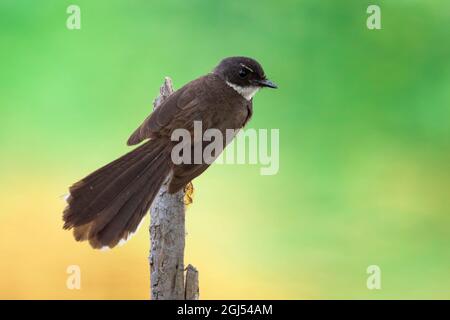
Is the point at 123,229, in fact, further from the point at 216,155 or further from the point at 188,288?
the point at 216,155

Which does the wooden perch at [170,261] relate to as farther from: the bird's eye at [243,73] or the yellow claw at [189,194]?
the bird's eye at [243,73]

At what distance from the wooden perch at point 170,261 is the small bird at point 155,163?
14 cm

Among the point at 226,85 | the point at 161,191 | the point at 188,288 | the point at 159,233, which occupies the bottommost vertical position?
the point at 188,288

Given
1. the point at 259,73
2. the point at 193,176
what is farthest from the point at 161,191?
the point at 259,73

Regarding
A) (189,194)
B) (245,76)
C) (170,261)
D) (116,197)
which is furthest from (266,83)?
(170,261)

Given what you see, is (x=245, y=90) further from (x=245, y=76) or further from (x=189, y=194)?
(x=189, y=194)

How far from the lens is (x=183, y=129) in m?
4.71

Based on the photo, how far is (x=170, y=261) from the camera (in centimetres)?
392

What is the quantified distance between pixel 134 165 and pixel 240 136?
1.19m

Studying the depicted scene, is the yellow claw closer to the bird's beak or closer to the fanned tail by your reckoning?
the fanned tail

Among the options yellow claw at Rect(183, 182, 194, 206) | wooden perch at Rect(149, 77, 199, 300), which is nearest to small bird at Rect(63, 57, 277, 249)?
wooden perch at Rect(149, 77, 199, 300)

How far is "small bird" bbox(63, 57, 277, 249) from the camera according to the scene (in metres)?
3.99

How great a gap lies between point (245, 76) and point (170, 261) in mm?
2010

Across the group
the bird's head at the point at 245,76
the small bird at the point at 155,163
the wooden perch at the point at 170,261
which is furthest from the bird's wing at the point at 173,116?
the wooden perch at the point at 170,261
